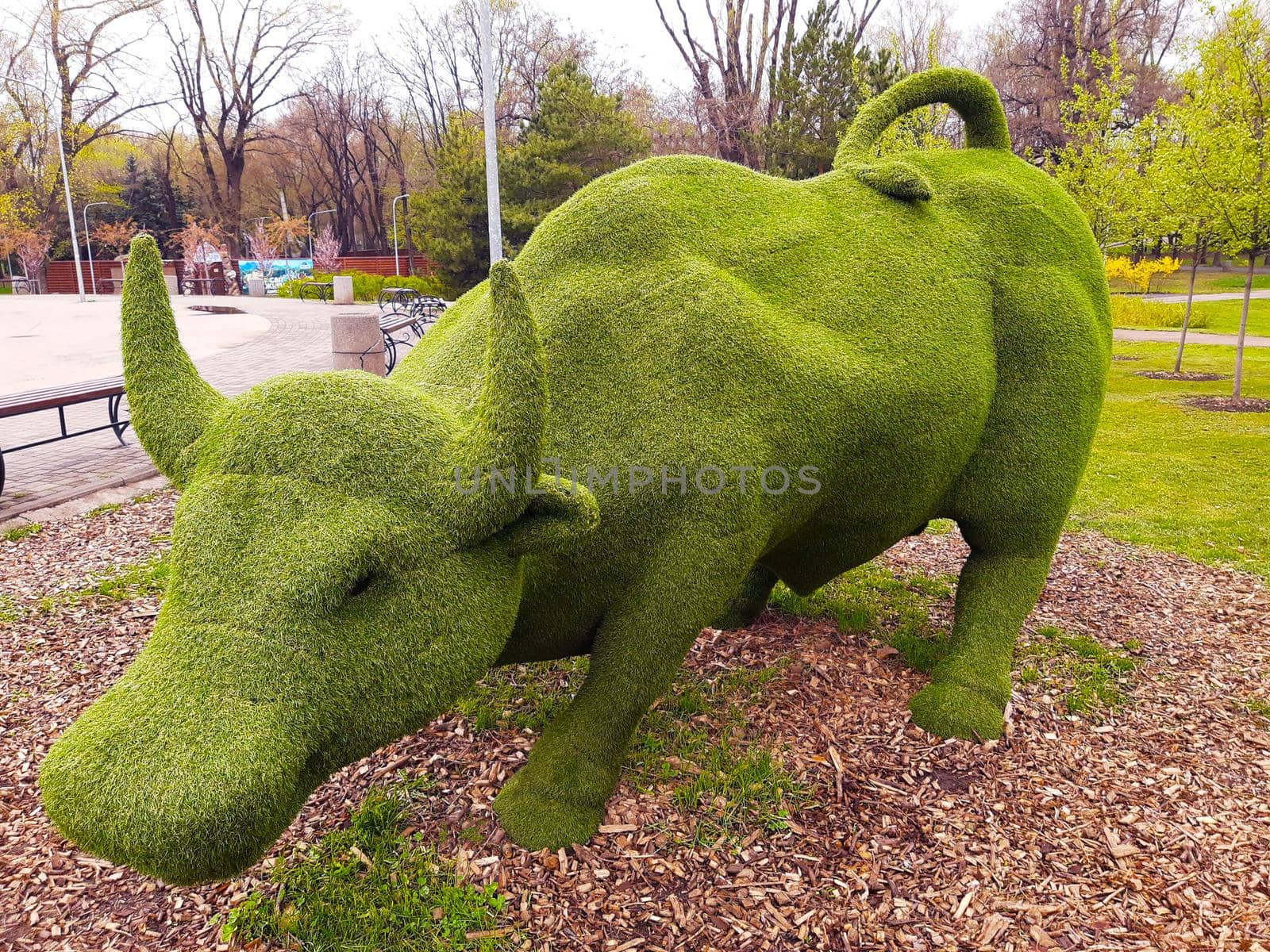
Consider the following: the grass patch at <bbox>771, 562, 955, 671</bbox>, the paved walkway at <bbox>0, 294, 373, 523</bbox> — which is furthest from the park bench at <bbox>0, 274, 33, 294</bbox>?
the grass patch at <bbox>771, 562, 955, 671</bbox>

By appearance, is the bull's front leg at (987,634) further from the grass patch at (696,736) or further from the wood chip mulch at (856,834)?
the grass patch at (696,736)

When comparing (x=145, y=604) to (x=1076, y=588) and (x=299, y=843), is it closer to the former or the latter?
(x=299, y=843)

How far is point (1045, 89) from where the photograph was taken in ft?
115

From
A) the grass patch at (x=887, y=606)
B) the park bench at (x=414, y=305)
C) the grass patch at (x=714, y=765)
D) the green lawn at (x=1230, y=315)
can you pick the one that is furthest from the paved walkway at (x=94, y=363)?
the green lawn at (x=1230, y=315)

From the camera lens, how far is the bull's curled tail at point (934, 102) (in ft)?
13.0

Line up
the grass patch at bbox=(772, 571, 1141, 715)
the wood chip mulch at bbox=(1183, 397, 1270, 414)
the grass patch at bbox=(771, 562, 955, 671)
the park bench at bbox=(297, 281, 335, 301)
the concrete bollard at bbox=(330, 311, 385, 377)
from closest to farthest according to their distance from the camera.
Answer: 1. the grass patch at bbox=(772, 571, 1141, 715)
2. the grass patch at bbox=(771, 562, 955, 671)
3. the concrete bollard at bbox=(330, 311, 385, 377)
4. the wood chip mulch at bbox=(1183, 397, 1270, 414)
5. the park bench at bbox=(297, 281, 335, 301)

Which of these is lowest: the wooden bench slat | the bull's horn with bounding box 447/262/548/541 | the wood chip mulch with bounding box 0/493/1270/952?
the wood chip mulch with bounding box 0/493/1270/952

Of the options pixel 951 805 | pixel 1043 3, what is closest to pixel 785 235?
pixel 951 805

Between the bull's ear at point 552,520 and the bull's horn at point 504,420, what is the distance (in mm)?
75

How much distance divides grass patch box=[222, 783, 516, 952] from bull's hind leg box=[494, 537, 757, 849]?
0.97 ft

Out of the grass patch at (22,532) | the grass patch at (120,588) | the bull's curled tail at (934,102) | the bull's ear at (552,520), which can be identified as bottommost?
the grass patch at (120,588)

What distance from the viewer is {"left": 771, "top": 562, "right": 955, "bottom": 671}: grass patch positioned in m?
4.59

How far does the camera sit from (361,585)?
206cm

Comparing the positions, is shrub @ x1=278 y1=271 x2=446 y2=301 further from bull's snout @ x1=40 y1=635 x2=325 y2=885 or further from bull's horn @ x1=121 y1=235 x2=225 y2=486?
bull's snout @ x1=40 y1=635 x2=325 y2=885
